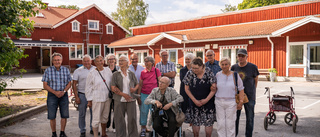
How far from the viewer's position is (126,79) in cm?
527

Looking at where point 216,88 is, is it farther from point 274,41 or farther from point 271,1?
point 271,1

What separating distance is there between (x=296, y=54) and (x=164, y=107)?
51.0 ft

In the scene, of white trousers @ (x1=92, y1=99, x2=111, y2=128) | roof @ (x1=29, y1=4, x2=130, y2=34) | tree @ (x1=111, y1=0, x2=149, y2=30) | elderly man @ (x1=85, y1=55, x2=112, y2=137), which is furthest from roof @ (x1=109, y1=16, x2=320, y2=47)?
tree @ (x1=111, y1=0, x2=149, y2=30)

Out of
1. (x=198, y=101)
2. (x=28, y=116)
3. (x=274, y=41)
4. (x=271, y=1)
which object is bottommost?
(x=28, y=116)

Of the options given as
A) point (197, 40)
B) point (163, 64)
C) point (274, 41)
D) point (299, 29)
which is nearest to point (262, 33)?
point (274, 41)

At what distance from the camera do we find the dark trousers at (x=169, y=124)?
4766 millimetres

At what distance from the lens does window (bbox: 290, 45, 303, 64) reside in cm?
1717

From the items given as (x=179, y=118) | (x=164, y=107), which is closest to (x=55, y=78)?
(x=164, y=107)

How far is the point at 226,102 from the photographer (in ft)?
14.8

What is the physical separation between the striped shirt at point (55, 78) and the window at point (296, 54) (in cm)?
1608

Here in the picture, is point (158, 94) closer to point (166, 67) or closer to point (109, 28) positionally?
point (166, 67)

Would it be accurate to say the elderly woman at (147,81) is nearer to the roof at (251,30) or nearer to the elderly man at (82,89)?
the elderly man at (82,89)

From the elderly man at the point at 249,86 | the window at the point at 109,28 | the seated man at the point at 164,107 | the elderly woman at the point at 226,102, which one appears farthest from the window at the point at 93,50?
the elderly woman at the point at 226,102

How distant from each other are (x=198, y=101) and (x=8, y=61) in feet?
16.6
